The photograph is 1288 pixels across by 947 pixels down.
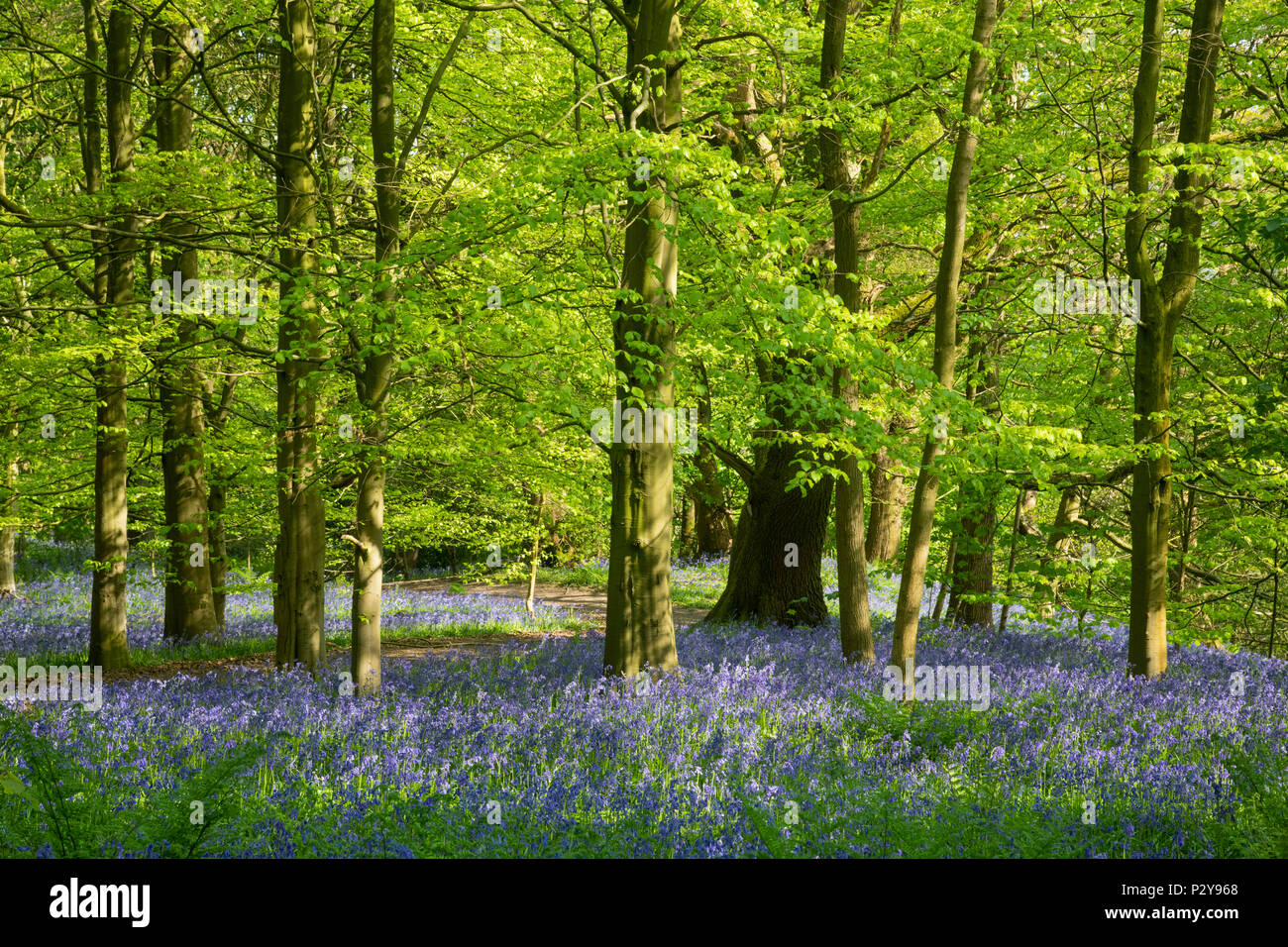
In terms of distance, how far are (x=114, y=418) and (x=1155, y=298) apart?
1188 centimetres

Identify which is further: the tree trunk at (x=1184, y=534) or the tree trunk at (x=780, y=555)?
the tree trunk at (x=1184, y=534)

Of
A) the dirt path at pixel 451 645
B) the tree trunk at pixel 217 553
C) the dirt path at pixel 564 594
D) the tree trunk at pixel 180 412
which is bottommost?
the dirt path at pixel 564 594

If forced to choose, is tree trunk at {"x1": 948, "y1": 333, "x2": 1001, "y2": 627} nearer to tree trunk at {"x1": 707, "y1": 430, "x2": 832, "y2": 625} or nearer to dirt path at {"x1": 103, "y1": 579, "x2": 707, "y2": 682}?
tree trunk at {"x1": 707, "y1": 430, "x2": 832, "y2": 625}

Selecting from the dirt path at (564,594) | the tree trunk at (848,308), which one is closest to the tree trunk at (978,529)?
the tree trunk at (848,308)

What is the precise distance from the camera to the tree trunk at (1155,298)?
9.02m

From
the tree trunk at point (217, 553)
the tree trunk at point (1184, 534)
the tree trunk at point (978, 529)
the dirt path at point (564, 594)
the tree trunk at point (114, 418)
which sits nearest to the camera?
the tree trunk at point (114, 418)

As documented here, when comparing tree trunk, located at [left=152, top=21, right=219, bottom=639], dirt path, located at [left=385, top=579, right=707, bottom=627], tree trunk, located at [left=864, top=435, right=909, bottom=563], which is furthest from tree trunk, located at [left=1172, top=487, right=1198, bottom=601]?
tree trunk, located at [left=152, top=21, right=219, bottom=639]

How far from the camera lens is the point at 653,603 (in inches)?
328

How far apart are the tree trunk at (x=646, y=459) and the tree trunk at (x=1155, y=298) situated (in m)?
4.75

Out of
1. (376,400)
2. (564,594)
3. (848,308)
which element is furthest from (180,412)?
(564,594)

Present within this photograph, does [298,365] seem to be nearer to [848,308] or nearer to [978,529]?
[848,308]

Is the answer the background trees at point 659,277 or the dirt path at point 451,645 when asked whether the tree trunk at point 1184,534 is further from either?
the dirt path at point 451,645

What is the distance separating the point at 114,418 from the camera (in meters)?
11.1

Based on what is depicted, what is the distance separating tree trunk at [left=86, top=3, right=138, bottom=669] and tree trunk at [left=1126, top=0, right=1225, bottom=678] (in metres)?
10.9
